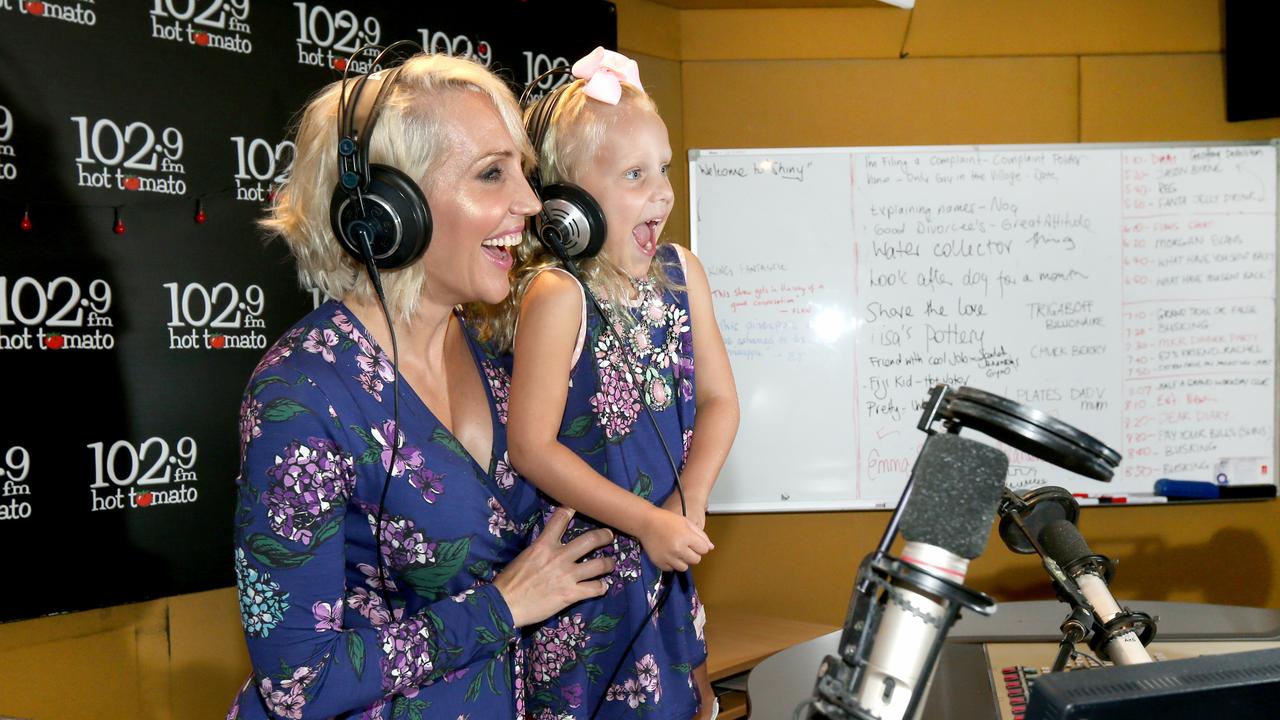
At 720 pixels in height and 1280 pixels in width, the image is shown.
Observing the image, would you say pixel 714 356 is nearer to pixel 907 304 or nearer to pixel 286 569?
pixel 286 569

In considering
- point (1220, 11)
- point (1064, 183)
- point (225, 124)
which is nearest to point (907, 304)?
point (1064, 183)

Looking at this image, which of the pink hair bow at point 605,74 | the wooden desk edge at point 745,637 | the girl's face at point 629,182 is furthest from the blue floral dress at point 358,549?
the wooden desk edge at point 745,637

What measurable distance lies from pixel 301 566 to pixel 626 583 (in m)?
0.53

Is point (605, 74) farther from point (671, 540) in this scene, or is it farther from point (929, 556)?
point (929, 556)

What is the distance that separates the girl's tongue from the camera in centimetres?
159

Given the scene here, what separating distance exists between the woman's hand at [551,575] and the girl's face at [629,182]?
45 cm

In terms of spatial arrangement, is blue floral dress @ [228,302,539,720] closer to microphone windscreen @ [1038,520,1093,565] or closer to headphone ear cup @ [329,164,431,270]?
headphone ear cup @ [329,164,431,270]

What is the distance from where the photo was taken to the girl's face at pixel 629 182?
157cm

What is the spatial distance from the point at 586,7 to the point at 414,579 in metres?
2.49

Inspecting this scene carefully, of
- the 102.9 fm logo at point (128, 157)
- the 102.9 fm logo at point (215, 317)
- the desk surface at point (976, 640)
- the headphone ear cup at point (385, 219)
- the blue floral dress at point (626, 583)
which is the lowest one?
the desk surface at point (976, 640)

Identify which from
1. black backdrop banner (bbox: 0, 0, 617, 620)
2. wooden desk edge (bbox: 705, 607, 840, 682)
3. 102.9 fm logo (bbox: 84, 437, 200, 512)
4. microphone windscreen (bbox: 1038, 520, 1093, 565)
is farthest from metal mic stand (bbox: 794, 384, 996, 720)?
wooden desk edge (bbox: 705, 607, 840, 682)

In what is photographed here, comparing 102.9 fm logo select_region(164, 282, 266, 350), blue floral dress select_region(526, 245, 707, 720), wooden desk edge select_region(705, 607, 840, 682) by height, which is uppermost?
102.9 fm logo select_region(164, 282, 266, 350)

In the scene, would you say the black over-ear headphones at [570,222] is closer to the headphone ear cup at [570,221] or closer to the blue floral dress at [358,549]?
the headphone ear cup at [570,221]

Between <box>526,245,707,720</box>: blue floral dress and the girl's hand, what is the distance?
0.12 metres
